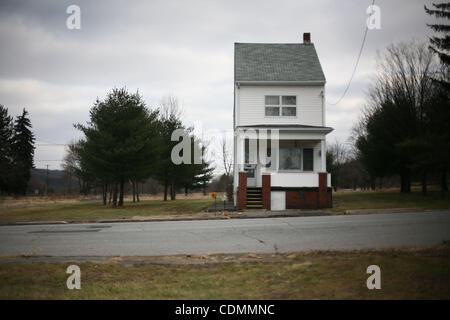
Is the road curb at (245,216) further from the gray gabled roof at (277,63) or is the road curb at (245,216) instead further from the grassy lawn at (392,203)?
the gray gabled roof at (277,63)

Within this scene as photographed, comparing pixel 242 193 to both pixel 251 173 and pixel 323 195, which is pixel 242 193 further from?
pixel 323 195

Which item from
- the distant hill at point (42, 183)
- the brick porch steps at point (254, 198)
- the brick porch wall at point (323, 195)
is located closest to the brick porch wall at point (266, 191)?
the brick porch steps at point (254, 198)

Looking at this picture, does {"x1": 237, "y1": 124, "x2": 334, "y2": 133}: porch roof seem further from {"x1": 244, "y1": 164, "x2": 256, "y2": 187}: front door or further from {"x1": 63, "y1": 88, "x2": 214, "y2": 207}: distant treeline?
{"x1": 63, "y1": 88, "x2": 214, "y2": 207}: distant treeline

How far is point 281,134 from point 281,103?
115 inches

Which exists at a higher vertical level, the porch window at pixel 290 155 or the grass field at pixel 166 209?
the porch window at pixel 290 155

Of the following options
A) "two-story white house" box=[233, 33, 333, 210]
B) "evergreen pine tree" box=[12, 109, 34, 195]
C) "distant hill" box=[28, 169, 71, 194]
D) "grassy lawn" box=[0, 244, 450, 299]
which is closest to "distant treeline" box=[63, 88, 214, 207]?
"two-story white house" box=[233, 33, 333, 210]

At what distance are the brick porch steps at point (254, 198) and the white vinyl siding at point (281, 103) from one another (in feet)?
14.7

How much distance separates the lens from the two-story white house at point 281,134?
19.8 metres

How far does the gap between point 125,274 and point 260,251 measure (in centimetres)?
334

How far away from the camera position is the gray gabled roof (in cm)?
2261

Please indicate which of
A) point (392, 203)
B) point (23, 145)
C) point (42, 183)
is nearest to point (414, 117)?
point (392, 203)

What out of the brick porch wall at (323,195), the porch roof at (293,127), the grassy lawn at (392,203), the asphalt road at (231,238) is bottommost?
the asphalt road at (231,238)

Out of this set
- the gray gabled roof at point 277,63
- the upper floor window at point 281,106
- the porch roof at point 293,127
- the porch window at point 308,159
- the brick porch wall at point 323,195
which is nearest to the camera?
the brick porch wall at point 323,195

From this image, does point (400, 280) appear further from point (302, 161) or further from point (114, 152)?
point (114, 152)
